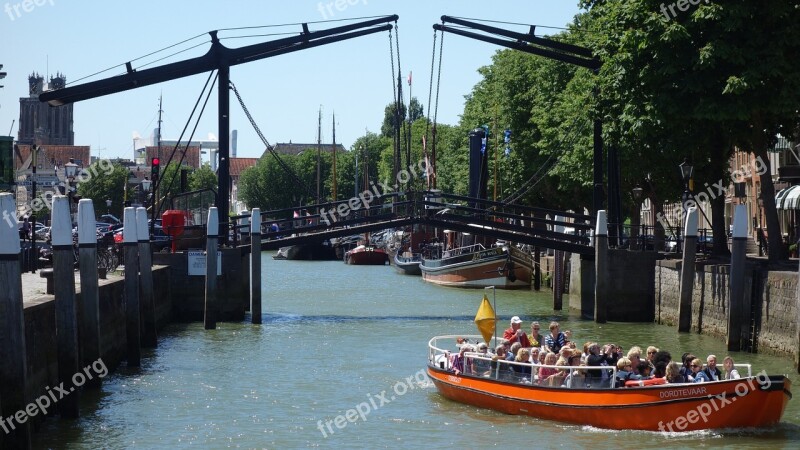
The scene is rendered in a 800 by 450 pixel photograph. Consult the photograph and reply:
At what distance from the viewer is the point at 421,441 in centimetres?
2202

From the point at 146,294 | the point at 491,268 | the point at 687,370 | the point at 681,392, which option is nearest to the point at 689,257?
the point at 687,370

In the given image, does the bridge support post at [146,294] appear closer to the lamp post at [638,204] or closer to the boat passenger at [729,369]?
the lamp post at [638,204]

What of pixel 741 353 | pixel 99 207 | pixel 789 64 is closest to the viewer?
pixel 741 353

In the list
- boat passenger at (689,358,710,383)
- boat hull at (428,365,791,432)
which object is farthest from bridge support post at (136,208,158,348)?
boat passenger at (689,358,710,383)

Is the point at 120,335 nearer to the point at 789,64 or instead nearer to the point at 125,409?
the point at 125,409

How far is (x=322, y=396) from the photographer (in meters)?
26.8

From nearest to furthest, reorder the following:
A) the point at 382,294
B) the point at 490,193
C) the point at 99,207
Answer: the point at 382,294 → the point at 490,193 → the point at 99,207

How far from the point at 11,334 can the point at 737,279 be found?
18.8 metres

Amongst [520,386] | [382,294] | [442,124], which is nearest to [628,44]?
[520,386]

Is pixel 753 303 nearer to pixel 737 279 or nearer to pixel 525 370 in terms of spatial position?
pixel 737 279

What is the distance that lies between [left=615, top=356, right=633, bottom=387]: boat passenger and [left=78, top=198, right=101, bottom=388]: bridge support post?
971 centimetres

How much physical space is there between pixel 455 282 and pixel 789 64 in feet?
109

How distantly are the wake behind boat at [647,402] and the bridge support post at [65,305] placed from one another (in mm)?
8092

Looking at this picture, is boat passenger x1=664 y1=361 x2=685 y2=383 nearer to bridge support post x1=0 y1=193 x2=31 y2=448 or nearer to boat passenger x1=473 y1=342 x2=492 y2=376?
boat passenger x1=473 y1=342 x2=492 y2=376
